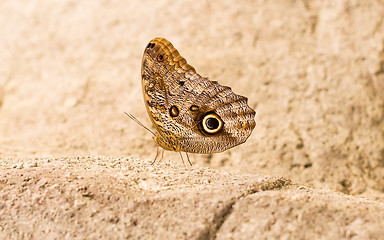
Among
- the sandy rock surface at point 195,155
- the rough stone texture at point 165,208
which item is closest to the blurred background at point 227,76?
the sandy rock surface at point 195,155

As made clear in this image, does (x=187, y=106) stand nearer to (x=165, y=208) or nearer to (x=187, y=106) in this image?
(x=187, y=106)

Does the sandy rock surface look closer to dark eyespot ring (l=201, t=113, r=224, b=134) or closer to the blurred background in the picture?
the blurred background

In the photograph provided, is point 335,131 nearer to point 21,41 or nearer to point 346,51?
point 346,51

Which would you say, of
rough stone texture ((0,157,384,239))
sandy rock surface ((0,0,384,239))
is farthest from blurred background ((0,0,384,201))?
rough stone texture ((0,157,384,239))

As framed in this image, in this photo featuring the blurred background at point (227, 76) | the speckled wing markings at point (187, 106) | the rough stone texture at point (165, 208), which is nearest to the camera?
the rough stone texture at point (165, 208)

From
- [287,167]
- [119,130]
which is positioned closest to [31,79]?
[119,130]

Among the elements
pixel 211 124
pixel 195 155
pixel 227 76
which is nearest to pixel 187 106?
pixel 211 124

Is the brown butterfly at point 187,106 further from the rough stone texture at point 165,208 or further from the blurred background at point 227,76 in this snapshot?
the blurred background at point 227,76
